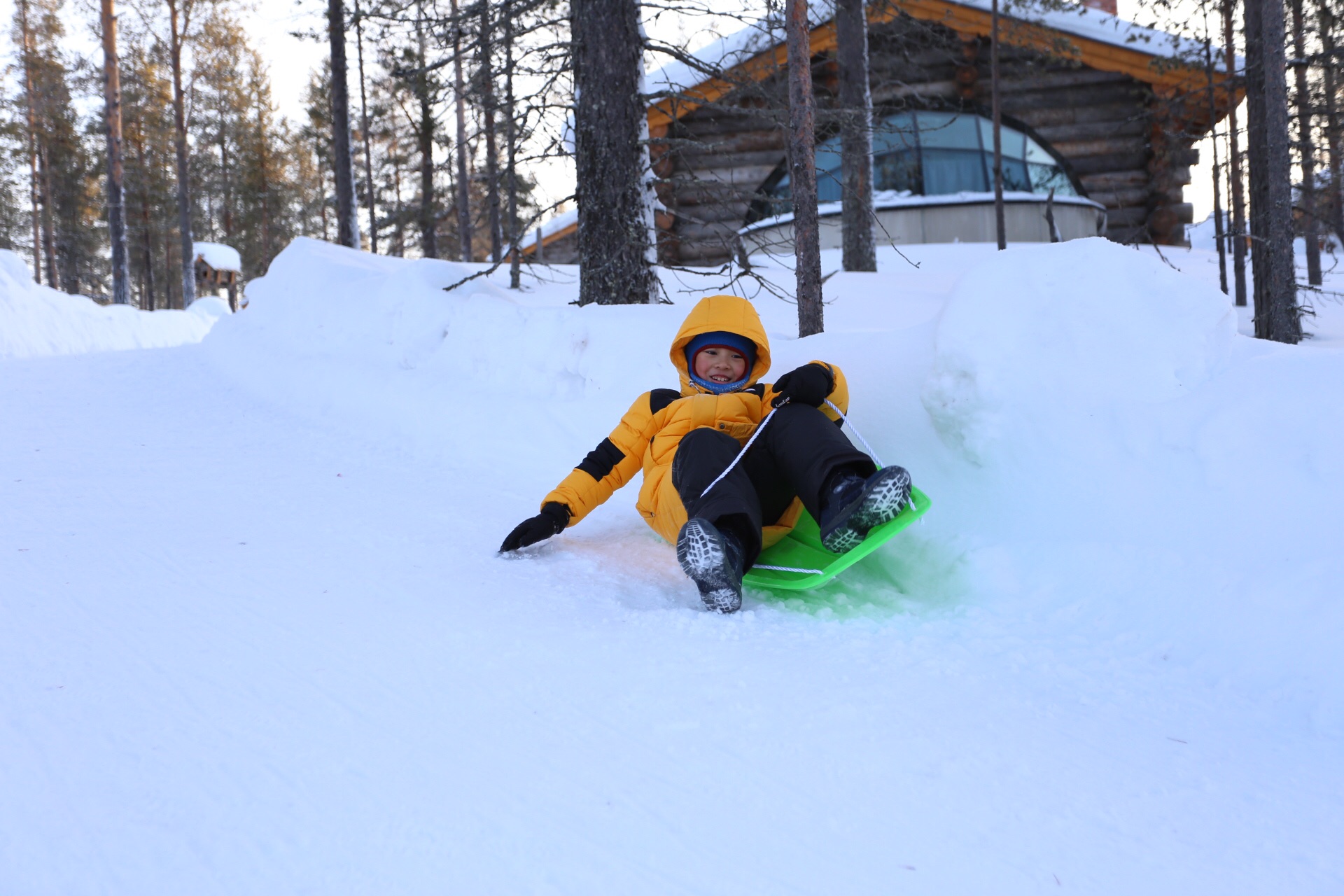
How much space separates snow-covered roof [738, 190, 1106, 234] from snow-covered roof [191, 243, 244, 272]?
719 inches

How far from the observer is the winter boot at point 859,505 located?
2.37 metres

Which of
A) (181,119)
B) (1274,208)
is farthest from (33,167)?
(1274,208)

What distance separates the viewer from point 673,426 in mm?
3004

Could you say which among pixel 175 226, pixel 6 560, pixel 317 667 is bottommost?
pixel 317 667

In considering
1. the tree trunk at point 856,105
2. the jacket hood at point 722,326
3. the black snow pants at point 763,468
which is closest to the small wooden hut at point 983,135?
the tree trunk at point 856,105

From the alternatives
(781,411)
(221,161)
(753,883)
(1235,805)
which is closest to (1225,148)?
(781,411)

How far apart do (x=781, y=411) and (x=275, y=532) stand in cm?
192

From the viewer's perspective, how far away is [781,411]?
280 centimetres

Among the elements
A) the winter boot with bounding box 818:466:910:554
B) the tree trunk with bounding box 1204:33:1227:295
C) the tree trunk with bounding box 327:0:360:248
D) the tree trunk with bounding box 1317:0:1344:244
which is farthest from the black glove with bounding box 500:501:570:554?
the tree trunk with bounding box 1317:0:1344:244

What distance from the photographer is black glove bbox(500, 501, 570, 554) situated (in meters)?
2.94

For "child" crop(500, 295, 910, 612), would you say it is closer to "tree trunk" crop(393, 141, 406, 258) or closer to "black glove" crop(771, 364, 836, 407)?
"black glove" crop(771, 364, 836, 407)

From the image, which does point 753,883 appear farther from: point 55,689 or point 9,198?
point 9,198

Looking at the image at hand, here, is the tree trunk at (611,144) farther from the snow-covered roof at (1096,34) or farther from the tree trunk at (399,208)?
the tree trunk at (399,208)

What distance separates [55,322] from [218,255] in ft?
46.6
